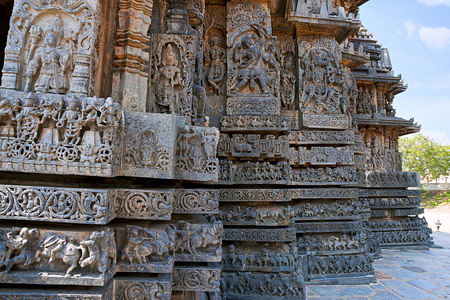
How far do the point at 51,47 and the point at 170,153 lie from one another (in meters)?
1.37

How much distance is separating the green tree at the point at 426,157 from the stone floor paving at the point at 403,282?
2479cm

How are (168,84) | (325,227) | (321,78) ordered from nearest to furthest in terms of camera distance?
(168,84)
(325,227)
(321,78)

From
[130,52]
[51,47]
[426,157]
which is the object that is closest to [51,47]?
[51,47]

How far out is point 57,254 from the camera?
7.47ft

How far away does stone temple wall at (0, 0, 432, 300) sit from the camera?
231 centimetres

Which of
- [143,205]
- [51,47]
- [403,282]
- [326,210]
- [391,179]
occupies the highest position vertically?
[51,47]

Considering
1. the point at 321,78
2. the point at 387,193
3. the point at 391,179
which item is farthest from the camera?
the point at 391,179

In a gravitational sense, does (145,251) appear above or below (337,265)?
above

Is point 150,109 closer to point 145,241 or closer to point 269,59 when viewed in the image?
point 145,241

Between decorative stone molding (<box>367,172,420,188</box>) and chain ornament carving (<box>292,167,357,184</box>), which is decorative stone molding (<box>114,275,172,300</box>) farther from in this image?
decorative stone molding (<box>367,172,420,188</box>)

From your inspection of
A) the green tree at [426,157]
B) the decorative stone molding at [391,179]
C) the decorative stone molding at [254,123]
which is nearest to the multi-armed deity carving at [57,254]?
the decorative stone molding at [254,123]

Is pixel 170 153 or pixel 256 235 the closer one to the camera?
pixel 170 153

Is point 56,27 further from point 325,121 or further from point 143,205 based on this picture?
point 325,121

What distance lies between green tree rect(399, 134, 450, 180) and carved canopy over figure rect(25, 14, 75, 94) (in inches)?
1389
